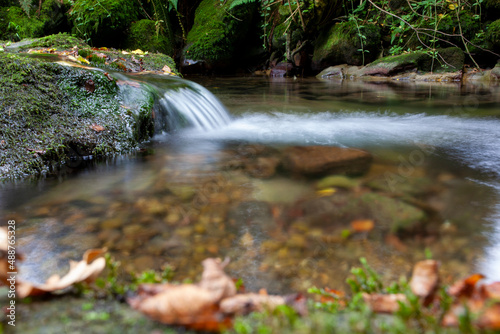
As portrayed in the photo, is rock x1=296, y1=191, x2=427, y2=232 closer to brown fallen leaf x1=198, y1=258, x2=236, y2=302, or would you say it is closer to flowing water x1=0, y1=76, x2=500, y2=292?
flowing water x1=0, y1=76, x2=500, y2=292

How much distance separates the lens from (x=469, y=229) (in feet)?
5.18

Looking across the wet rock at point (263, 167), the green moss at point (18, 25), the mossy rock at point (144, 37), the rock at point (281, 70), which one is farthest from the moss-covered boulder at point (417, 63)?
the green moss at point (18, 25)

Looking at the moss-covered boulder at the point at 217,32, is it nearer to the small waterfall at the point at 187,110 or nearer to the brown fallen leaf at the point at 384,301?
the small waterfall at the point at 187,110

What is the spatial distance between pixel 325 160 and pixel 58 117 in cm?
235

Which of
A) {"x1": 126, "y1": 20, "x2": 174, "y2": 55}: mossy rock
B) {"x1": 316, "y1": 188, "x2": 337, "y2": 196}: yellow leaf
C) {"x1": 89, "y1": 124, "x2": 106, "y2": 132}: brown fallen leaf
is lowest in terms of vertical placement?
{"x1": 316, "y1": 188, "x2": 337, "y2": 196}: yellow leaf

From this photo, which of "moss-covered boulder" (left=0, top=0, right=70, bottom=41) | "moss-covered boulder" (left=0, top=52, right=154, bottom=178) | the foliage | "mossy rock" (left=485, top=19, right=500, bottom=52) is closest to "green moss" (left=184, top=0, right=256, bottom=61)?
the foliage

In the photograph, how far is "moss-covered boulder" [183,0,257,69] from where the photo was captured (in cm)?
1116

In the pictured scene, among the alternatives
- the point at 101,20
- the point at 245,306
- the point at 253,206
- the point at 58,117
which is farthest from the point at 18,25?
the point at 245,306

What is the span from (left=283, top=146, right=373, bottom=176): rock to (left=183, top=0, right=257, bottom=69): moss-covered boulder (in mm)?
9177

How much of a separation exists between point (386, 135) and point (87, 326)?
365 cm

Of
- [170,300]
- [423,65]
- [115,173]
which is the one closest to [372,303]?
[170,300]

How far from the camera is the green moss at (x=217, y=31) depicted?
36.6ft

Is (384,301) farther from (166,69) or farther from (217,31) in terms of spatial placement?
(217,31)

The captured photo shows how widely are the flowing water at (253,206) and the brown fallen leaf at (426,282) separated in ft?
1.05
